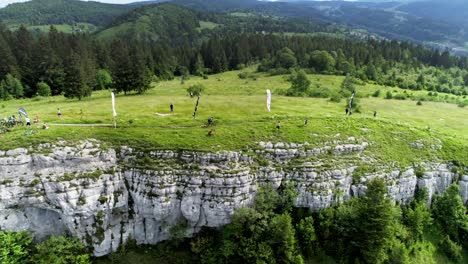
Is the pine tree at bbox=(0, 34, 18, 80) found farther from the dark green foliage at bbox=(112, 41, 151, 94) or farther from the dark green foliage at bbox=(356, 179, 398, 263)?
the dark green foliage at bbox=(356, 179, 398, 263)

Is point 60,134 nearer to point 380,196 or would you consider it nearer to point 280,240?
point 280,240

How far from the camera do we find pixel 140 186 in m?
40.1

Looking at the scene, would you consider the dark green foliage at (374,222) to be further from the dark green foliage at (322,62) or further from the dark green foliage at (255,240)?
the dark green foliage at (322,62)

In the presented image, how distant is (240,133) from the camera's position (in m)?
46.1

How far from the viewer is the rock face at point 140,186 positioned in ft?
121

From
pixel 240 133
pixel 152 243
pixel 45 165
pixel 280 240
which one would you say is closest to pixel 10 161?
pixel 45 165

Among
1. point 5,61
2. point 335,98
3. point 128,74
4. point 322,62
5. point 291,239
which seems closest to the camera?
point 291,239

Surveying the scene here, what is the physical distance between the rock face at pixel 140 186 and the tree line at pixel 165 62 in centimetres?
3694

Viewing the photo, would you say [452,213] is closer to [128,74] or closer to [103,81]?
[128,74]

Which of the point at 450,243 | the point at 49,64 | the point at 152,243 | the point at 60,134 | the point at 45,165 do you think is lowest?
the point at 450,243

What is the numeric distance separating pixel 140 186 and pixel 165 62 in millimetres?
94353

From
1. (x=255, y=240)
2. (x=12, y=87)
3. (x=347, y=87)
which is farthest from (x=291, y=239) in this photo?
(x=12, y=87)

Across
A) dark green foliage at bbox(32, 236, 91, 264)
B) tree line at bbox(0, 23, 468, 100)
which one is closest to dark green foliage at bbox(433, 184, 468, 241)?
dark green foliage at bbox(32, 236, 91, 264)

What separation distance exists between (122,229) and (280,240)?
66.8 ft
